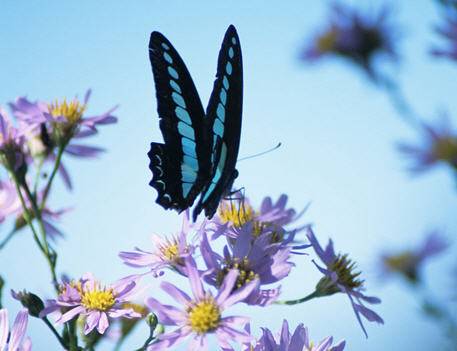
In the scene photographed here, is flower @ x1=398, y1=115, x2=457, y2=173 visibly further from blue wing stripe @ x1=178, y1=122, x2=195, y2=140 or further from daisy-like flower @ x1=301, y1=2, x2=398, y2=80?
blue wing stripe @ x1=178, y1=122, x2=195, y2=140

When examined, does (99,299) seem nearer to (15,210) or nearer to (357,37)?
(15,210)

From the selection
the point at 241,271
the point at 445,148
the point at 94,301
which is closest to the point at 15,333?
the point at 94,301

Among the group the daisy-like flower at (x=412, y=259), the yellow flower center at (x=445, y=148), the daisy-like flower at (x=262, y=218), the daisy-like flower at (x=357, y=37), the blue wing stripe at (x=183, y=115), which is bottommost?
the daisy-like flower at (x=262, y=218)

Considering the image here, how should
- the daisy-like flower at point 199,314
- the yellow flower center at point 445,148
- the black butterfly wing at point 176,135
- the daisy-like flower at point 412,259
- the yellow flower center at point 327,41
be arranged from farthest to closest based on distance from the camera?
the yellow flower center at point 327,41, the daisy-like flower at point 412,259, the yellow flower center at point 445,148, the black butterfly wing at point 176,135, the daisy-like flower at point 199,314

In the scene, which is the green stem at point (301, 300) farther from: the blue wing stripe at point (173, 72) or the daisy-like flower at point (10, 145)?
the daisy-like flower at point (10, 145)

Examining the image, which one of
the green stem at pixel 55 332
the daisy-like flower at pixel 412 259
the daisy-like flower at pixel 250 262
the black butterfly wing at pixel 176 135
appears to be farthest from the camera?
the daisy-like flower at pixel 412 259

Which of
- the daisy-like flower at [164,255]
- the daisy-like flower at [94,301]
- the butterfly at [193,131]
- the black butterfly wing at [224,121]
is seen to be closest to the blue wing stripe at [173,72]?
the butterfly at [193,131]

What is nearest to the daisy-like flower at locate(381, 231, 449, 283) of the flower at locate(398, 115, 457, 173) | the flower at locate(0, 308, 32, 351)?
the flower at locate(398, 115, 457, 173)
